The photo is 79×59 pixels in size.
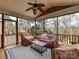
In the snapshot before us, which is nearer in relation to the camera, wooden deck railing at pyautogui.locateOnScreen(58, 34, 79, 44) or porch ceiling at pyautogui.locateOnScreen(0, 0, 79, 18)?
porch ceiling at pyautogui.locateOnScreen(0, 0, 79, 18)

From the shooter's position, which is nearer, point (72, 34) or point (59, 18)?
point (72, 34)

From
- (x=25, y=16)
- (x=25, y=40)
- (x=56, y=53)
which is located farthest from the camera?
(x=25, y=16)

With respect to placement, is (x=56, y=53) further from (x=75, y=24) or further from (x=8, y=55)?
(x=75, y=24)

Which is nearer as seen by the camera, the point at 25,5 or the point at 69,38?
the point at 69,38

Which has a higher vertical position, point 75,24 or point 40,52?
point 75,24

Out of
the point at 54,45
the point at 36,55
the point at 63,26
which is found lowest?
the point at 36,55

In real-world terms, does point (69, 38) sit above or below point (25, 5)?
below

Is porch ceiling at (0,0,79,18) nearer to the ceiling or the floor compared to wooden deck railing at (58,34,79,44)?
nearer to the ceiling

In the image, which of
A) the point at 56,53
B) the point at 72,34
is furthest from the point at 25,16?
the point at 56,53

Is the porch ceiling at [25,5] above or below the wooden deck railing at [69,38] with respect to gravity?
above

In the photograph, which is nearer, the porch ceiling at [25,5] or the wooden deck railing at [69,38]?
the porch ceiling at [25,5]

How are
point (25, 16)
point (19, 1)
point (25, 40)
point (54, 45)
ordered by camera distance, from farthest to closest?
point (25, 16), point (19, 1), point (25, 40), point (54, 45)

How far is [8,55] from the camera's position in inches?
125

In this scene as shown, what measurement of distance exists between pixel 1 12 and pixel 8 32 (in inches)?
58.0
